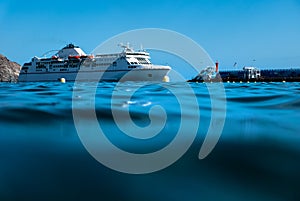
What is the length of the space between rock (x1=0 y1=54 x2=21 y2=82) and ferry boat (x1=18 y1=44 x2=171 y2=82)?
5002cm

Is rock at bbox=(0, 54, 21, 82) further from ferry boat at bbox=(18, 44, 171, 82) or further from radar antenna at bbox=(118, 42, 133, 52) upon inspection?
radar antenna at bbox=(118, 42, 133, 52)

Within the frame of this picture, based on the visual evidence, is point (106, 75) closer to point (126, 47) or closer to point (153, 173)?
point (126, 47)

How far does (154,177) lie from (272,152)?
35.1 inches

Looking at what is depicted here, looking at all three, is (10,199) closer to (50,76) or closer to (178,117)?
(178,117)

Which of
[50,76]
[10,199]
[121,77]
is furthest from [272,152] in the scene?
[50,76]

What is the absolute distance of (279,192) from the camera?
1.22m

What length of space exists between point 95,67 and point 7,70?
70382mm

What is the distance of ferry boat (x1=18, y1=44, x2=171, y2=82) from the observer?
1500 inches

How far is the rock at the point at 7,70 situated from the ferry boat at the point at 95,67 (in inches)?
1969

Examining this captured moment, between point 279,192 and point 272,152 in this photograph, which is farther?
point 272,152

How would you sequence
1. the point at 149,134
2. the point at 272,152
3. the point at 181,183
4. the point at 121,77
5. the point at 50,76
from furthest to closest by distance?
the point at 50,76 < the point at 121,77 < the point at 149,134 < the point at 272,152 < the point at 181,183

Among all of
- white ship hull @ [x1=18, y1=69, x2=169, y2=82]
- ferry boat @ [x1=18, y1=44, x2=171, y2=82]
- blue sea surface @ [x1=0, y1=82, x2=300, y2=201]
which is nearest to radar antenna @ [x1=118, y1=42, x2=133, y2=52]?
ferry boat @ [x1=18, y1=44, x2=171, y2=82]

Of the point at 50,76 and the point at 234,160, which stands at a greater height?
the point at 50,76

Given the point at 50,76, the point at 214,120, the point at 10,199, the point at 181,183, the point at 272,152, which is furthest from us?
the point at 50,76
